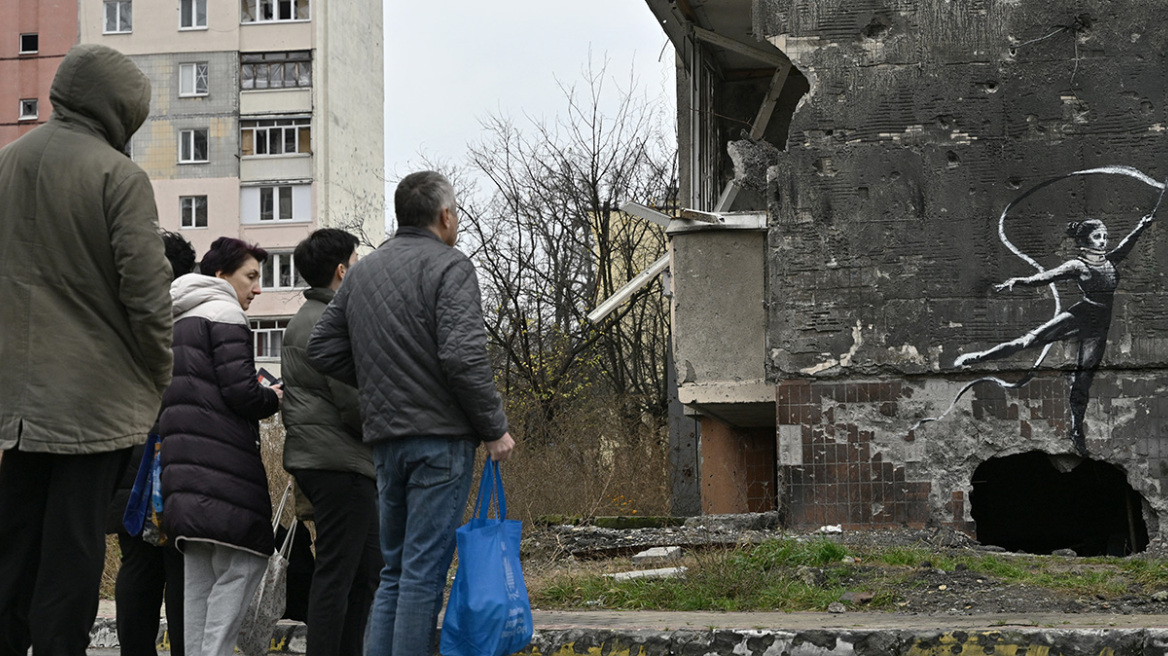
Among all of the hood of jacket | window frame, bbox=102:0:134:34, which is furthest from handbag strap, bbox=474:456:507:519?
window frame, bbox=102:0:134:34

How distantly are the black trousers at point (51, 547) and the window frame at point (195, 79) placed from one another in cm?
3954

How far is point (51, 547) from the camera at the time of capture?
12.2 feet

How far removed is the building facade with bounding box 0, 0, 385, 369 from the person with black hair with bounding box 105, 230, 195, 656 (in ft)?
115

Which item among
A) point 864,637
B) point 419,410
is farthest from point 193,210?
point 419,410

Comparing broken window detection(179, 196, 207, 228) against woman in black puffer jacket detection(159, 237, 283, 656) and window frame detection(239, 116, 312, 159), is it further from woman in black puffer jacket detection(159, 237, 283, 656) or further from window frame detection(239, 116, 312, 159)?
woman in black puffer jacket detection(159, 237, 283, 656)

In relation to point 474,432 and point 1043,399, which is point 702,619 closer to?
point 474,432

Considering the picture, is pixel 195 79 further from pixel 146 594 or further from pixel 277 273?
A: pixel 146 594

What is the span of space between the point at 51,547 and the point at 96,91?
141cm

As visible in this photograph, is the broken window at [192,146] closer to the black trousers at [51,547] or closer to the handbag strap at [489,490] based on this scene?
the handbag strap at [489,490]

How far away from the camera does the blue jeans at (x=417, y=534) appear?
455cm

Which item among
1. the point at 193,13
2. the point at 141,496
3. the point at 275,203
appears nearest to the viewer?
the point at 141,496

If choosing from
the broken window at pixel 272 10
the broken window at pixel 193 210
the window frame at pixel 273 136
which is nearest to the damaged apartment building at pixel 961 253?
the window frame at pixel 273 136

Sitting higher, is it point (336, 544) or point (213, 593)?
point (336, 544)

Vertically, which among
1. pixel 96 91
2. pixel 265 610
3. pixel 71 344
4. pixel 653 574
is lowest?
pixel 653 574
